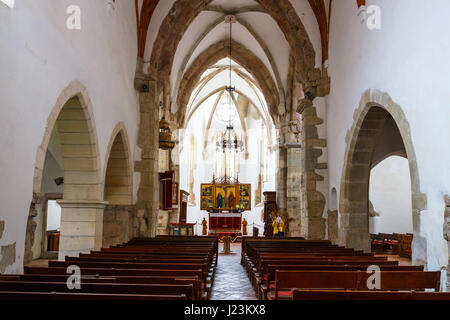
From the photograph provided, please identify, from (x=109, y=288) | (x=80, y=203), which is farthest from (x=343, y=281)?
(x=80, y=203)

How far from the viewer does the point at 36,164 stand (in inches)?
222

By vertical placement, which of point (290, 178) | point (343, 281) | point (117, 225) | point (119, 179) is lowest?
point (343, 281)

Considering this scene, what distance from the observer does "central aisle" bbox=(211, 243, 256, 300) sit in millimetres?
6715

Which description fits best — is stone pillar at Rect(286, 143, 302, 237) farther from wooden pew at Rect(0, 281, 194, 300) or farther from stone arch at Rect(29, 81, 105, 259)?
wooden pew at Rect(0, 281, 194, 300)

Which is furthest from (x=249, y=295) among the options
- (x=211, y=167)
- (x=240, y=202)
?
(x=211, y=167)

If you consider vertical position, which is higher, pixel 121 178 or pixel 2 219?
pixel 121 178

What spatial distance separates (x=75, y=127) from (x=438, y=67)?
612cm

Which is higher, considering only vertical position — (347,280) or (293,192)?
(293,192)

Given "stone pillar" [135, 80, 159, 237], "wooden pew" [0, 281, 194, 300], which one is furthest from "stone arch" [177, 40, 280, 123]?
"wooden pew" [0, 281, 194, 300]

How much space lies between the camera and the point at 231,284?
7930mm

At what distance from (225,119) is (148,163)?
7809 mm

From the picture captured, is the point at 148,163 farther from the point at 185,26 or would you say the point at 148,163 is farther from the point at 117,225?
the point at 185,26
